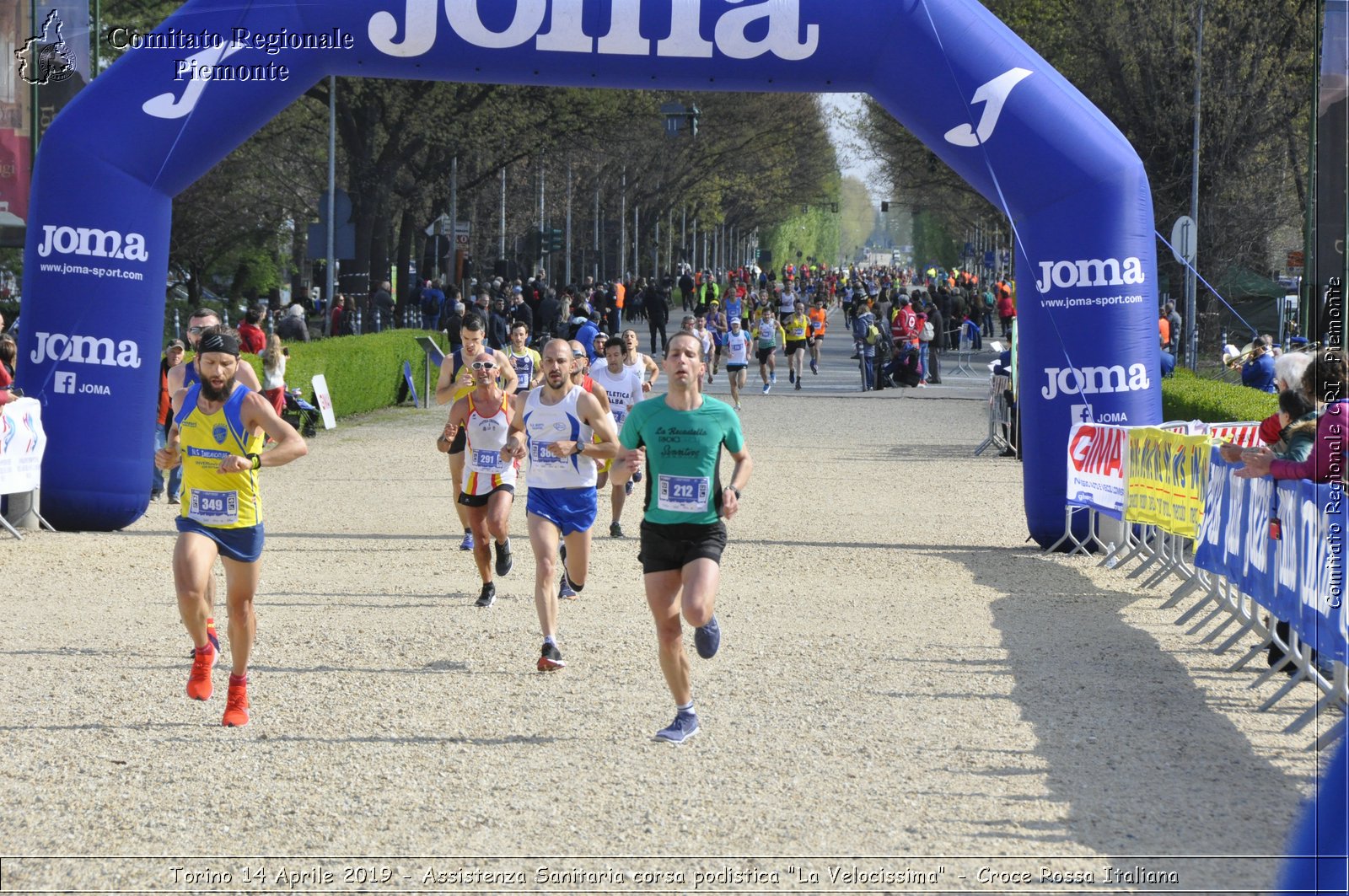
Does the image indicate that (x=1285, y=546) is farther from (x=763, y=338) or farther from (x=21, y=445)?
(x=763, y=338)

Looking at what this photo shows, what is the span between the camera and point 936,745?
760cm

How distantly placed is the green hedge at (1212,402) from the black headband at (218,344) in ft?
34.0

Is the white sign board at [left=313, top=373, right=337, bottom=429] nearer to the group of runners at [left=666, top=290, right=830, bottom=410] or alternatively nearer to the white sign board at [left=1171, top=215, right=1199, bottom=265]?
the group of runners at [left=666, top=290, right=830, bottom=410]

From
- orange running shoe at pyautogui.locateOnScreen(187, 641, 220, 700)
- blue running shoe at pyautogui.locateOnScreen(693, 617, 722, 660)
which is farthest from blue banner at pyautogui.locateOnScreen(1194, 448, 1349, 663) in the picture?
orange running shoe at pyautogui.locateOnScreen(187, 641, 220, 700)

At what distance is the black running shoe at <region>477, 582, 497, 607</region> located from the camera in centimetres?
1106

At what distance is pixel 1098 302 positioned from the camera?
13898mm

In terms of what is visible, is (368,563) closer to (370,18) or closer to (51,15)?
(370,18)

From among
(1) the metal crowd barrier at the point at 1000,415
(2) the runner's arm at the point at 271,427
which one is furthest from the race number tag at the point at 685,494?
(1) the metal crowd barrier at the point at 1000,415

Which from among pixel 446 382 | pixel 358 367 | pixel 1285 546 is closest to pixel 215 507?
pixel 446 382

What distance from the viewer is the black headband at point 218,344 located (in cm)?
763

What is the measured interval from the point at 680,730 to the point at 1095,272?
24.9ft

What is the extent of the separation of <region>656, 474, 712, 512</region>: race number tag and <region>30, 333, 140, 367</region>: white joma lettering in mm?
7956

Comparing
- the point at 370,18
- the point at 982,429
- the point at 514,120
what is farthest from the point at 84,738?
the point at 514,120

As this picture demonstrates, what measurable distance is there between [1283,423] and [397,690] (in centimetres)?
484
